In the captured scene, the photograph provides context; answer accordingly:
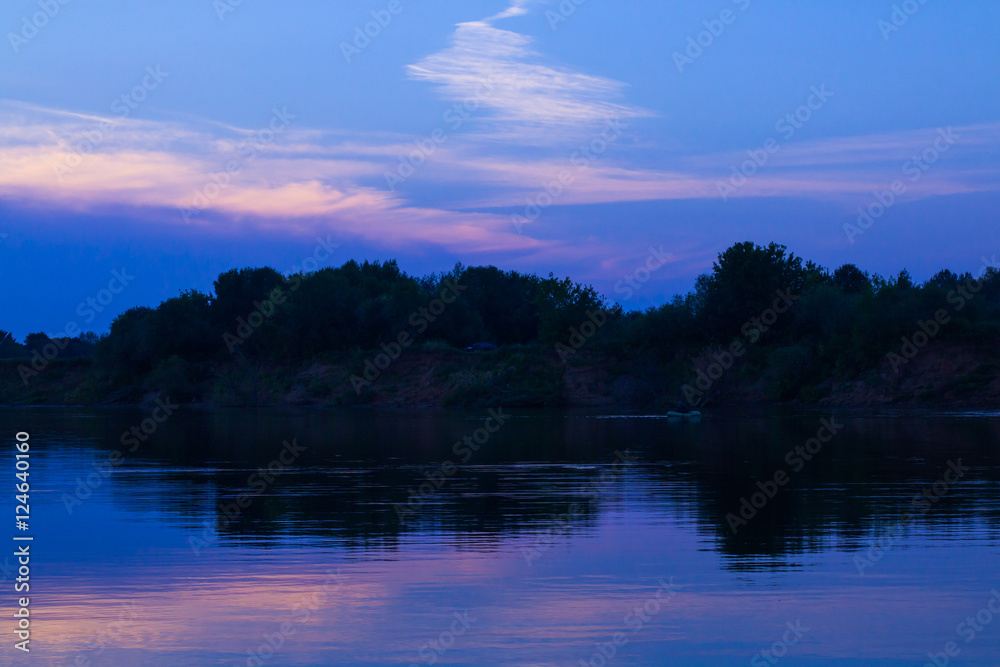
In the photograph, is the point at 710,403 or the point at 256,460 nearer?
the point at 256,460

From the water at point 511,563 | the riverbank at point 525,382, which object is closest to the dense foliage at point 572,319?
the riverbank at point 525,382

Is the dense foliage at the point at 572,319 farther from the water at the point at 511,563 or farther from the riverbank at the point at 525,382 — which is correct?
the water at the point at 511,563

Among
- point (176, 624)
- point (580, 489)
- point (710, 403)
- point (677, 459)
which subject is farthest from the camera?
point (710, 403)

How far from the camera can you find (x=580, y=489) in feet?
71.4

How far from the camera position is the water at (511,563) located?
9617 mm

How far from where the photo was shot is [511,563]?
13.4 metres

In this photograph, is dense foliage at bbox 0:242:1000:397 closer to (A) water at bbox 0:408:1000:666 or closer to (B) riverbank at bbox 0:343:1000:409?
(B) riverbank at bbox 0:343:1000:409

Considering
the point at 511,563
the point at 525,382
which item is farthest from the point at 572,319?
the point at 511,563

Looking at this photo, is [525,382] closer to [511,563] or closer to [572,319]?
[572,319]

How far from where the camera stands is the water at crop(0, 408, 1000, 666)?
31.6 ft

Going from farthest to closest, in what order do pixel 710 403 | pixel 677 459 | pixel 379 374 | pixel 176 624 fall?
pixel 379 374, pixel 710 403, pixel 677 459, pixel 176 624

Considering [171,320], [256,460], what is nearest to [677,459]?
[256,460]

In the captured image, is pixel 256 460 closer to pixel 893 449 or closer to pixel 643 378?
pixel 893 449

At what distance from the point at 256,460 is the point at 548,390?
51.4 meters
